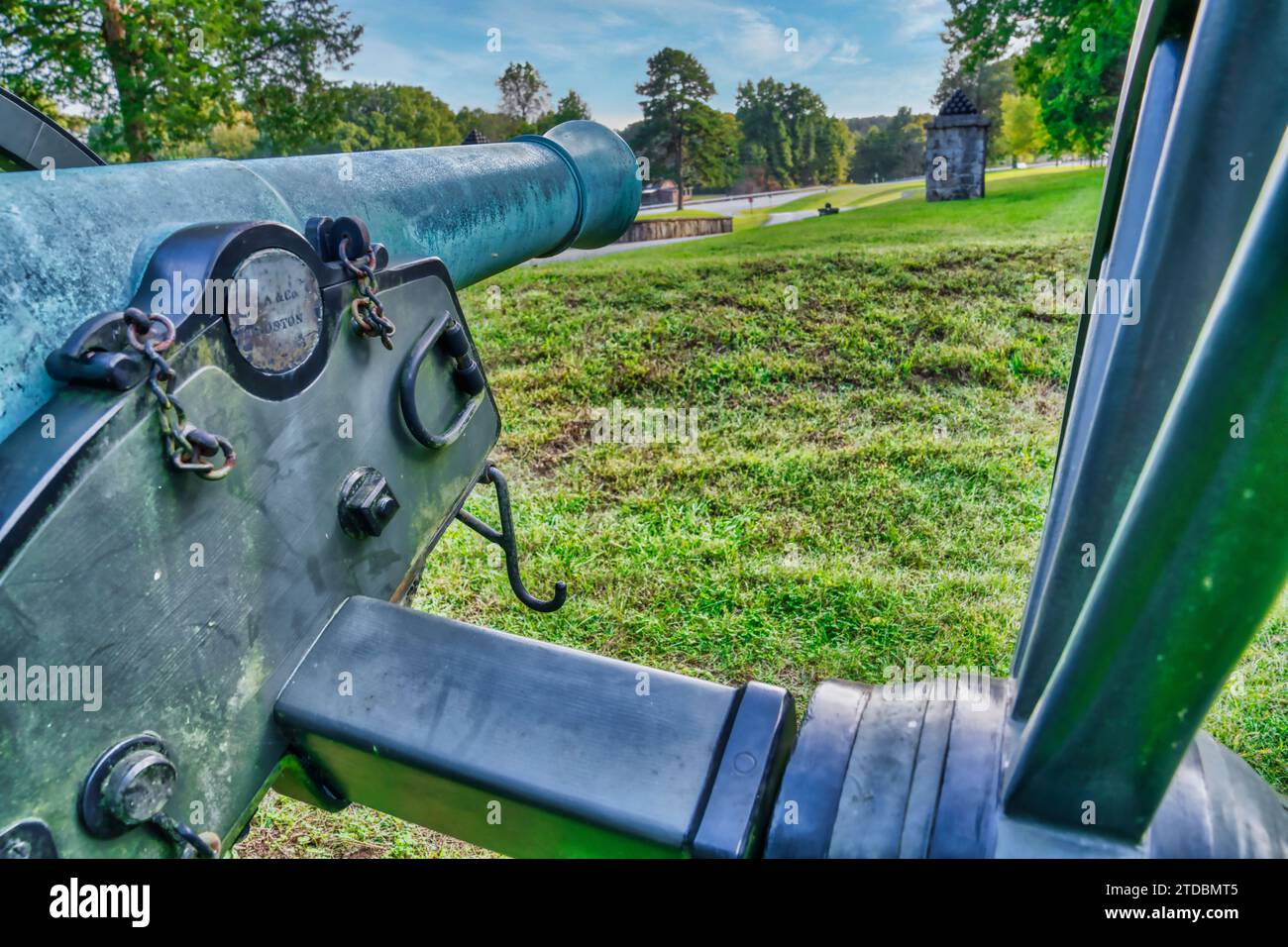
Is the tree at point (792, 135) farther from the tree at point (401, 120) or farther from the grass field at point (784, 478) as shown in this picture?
the grass field at point (784, 478)

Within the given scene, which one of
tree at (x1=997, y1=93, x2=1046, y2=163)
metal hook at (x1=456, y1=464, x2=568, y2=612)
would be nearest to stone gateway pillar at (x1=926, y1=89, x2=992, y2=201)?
metal hook at (x1=456, y1=464, x2=568, y2=612)

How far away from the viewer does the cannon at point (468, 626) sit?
588mm

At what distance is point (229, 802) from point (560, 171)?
5.11ft

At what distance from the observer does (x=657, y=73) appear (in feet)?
63.4

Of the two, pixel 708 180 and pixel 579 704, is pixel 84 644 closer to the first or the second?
pixel 579 704

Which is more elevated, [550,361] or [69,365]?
[69,365]

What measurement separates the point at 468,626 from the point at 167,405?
0.39 m

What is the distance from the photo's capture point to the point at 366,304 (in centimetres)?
109

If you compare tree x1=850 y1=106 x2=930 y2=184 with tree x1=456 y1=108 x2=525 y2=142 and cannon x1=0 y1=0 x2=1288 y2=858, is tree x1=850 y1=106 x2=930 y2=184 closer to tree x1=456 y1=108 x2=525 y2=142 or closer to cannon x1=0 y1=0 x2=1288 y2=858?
tree x1=456 y1=108 x2=525 y2=142

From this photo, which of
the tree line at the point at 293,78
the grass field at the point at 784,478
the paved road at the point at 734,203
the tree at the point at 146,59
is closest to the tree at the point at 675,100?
the tree line at the point at 293,78

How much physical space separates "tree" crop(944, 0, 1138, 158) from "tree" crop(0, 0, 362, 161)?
10856 mm

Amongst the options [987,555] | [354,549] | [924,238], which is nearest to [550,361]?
[987,555]

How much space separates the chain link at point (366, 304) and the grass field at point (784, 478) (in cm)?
141

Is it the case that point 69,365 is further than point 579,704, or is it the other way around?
point 579,704
